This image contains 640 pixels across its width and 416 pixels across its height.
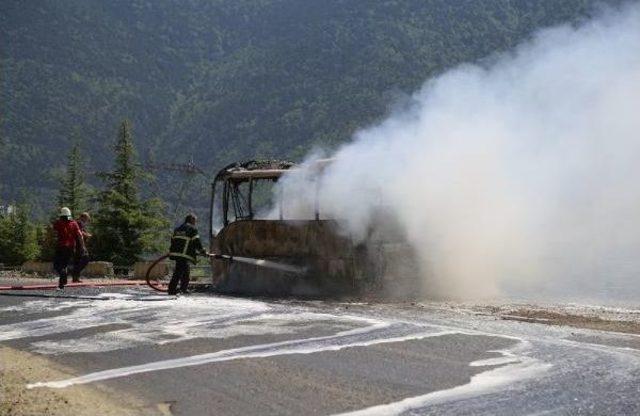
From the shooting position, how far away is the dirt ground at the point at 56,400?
6570 mm

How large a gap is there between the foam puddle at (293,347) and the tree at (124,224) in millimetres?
36121

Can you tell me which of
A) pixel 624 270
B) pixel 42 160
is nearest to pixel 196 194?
pixel 42 160

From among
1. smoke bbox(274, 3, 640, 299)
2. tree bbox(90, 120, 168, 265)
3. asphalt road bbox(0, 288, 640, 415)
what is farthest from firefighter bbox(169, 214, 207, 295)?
tree bbox(90, 120, 168, 265)

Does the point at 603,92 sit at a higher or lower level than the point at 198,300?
higher

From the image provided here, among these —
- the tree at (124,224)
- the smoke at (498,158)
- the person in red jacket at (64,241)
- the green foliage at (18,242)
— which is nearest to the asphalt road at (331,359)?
the person in red jacket at (64,241)

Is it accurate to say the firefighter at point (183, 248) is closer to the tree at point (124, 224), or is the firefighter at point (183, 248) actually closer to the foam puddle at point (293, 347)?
the foam puddle at point (293, 347)

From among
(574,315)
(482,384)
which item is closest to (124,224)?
(574,315)

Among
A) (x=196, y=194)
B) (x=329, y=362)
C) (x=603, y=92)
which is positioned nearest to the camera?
(x=329, y=362)

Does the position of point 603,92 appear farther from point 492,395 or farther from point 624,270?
point 624,270

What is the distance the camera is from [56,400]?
6934 millimetres

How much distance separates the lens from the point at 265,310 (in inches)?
504

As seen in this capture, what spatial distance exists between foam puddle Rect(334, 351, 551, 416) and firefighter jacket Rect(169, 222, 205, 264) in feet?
28.1

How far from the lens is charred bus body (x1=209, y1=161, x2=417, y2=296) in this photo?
16656 mm

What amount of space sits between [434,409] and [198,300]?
8539mm
